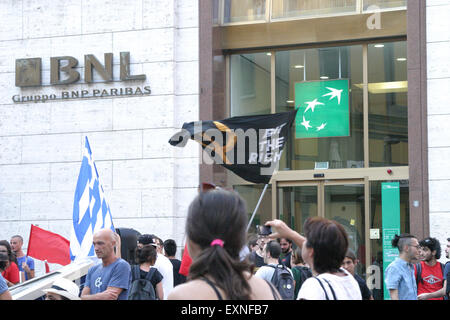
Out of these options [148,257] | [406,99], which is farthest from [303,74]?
[148,257]

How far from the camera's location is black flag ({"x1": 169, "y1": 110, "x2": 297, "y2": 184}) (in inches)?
365

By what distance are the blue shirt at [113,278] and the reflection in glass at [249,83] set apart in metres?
9.03

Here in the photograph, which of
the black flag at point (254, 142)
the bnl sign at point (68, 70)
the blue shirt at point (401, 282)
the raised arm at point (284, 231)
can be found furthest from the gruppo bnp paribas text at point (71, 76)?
the raised arm at point (284, 231)

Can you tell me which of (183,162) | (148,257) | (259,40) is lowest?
(148,257)

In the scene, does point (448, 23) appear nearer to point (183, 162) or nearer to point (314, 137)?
point (314, 137)

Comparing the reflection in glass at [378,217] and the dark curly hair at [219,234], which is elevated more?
the dark curly hair at [219,234]

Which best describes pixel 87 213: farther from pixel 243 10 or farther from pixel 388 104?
pixel 388 104

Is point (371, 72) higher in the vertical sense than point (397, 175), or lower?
higher

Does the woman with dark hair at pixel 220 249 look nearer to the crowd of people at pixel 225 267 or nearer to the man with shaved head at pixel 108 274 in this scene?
the crowd of people at pixel 225 267

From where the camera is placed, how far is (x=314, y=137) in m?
15.0

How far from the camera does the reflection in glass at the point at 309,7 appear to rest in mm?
14852

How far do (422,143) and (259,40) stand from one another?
3.95 meters

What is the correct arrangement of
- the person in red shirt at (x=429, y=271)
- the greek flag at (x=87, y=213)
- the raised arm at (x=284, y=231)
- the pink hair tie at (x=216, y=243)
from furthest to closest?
the greek flag at (x=87, y=213), the person in red shirt at (x=429, y=271), the raised arm at (x=284, y=231), the pink hair tie at (x=216, y=243)

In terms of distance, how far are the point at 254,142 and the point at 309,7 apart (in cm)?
690
